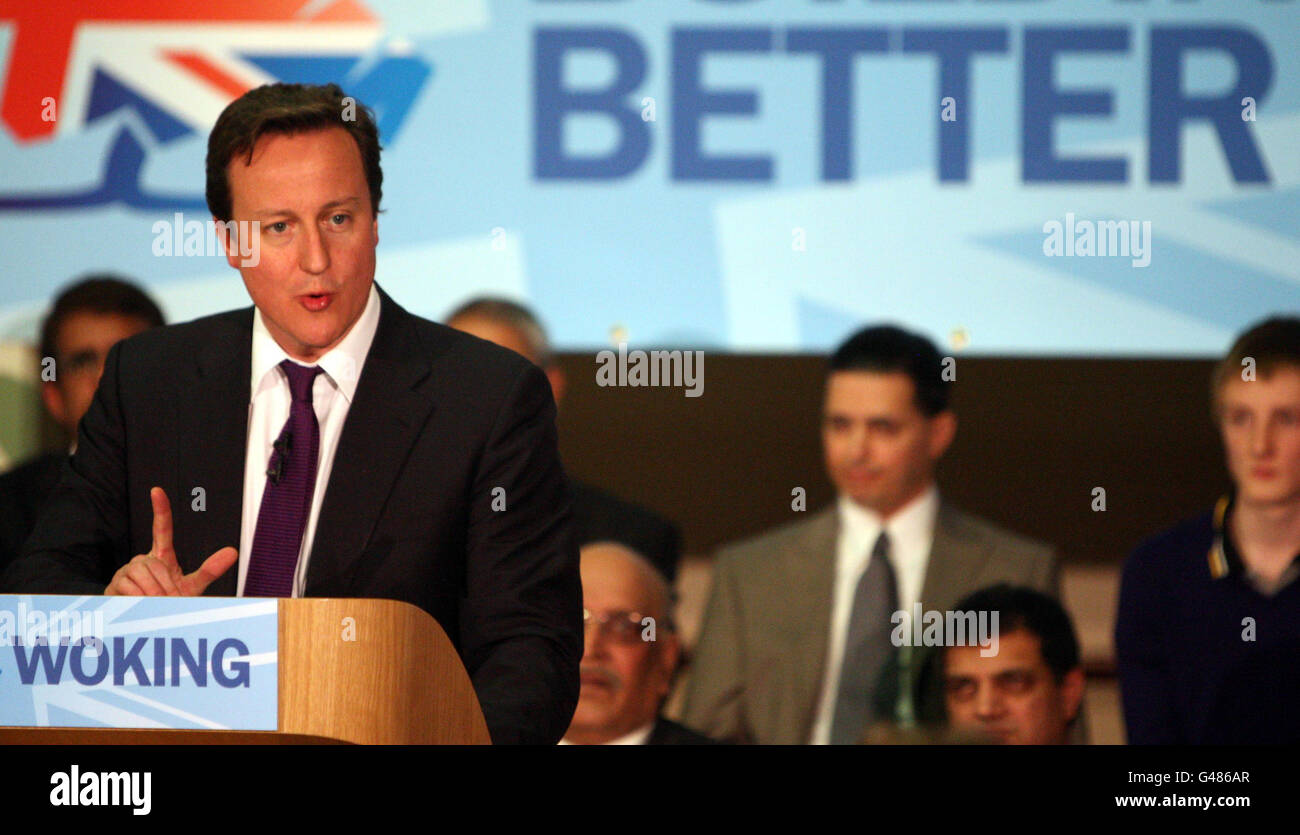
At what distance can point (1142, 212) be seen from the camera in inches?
176

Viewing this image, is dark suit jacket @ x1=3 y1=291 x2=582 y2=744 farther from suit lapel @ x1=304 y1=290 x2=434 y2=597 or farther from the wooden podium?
the wooden podium

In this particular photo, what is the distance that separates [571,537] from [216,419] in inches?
18.1

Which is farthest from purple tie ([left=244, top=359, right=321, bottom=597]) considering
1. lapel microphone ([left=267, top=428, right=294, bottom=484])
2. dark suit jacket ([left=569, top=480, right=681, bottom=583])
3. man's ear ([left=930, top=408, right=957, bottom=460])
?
man's ear ([left=930, top=408, right=957, bottom=460])

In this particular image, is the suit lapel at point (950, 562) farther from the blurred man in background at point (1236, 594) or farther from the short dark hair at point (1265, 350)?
the short dark hair at point (1265, 350)

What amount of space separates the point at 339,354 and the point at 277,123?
0.28m

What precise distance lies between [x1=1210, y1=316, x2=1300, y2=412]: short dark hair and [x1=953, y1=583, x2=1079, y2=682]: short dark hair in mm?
669

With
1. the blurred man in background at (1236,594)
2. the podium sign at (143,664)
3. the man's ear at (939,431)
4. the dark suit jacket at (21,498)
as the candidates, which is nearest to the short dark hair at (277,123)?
the podium sign at (143,664)

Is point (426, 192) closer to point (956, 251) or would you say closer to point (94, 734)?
point (956, 251)

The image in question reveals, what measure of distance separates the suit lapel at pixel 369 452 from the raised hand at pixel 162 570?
154mm

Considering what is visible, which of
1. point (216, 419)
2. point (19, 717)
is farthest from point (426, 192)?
point (19, 717)

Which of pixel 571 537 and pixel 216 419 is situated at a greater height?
pixel 216 419

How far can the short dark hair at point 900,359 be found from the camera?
13.0 ft

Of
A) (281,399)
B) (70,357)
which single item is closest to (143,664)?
(281,399)

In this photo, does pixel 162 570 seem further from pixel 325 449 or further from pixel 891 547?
pixel 891 547
